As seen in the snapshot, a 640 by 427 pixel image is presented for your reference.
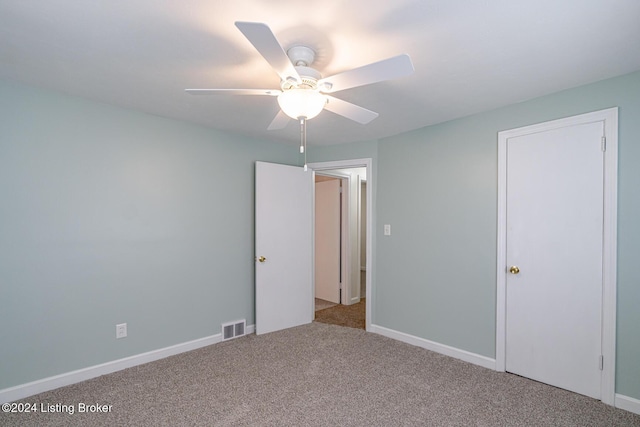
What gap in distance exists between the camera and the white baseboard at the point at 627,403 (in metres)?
2.14

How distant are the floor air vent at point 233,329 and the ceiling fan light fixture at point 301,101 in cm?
256

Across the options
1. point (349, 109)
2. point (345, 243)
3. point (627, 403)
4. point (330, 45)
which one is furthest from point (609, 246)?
point (345, 243)

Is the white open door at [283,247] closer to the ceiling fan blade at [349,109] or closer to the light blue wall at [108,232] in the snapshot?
the light blue wall at [108,232]

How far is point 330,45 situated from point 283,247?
2.51 metres

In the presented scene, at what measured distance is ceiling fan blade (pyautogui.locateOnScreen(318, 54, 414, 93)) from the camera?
1392 mm

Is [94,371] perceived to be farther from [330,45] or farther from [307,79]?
[330,45]

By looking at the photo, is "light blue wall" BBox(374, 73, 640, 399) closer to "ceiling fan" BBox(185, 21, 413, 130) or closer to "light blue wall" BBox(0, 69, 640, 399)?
"light blue wall" BBox(0, 69, 640, 399)

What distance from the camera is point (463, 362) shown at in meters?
2.97

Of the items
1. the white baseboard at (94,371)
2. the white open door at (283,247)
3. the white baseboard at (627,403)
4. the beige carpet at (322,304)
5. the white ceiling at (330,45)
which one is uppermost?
the white ceiling at (330,45)

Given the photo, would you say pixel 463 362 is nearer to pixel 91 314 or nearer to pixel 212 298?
pixel 212 298

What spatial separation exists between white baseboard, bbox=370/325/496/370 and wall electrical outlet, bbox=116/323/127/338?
8.08 ft

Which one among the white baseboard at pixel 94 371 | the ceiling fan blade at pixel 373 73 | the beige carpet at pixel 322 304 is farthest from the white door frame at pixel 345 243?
the ceiling fan blade at pixel 373 73

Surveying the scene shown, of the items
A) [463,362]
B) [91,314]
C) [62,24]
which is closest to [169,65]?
[62,24]

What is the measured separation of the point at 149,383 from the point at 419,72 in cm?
298
